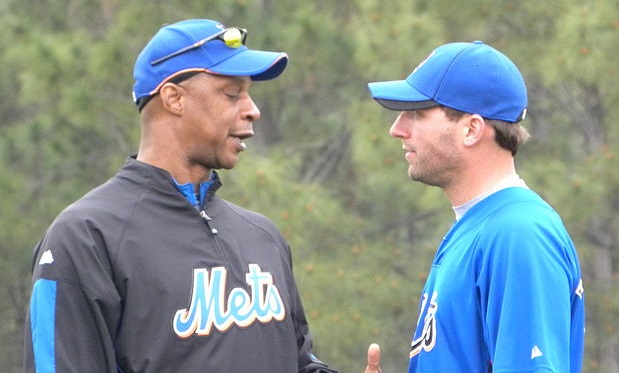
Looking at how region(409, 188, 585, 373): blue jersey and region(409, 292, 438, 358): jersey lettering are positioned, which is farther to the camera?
region(409, 292, 438, 358): jersey lettering

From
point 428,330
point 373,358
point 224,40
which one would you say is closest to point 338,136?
point 224,40

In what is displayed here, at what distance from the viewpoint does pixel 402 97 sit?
3395mm

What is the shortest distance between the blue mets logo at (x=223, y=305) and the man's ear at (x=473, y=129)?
2.36ft

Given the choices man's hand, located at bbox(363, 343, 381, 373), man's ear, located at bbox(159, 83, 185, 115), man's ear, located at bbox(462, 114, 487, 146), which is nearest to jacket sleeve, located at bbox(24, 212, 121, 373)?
man's ear, located at bbox(159, 83, 185, 115)

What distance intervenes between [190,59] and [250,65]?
167 mm

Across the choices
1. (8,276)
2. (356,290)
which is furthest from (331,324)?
(8,276)

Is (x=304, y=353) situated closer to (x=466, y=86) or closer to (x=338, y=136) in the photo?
(x=466, y=86)

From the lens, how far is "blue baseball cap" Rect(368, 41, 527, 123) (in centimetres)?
331

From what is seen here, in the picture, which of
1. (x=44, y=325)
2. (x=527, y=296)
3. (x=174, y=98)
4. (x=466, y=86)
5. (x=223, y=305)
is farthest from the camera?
(x=174, y=98)

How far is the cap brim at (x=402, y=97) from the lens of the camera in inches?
132

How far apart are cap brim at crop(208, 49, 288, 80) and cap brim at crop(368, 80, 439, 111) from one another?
1.08 feet

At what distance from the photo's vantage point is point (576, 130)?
12.5 meters

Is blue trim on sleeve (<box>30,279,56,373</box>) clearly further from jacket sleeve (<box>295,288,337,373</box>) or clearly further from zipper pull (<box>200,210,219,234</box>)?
jacket sleeve (<box>295,288,337,373</box>)

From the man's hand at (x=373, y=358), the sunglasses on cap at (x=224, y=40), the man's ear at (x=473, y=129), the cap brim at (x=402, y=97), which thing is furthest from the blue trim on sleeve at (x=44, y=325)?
the man's ear at (x=473, y=129)
